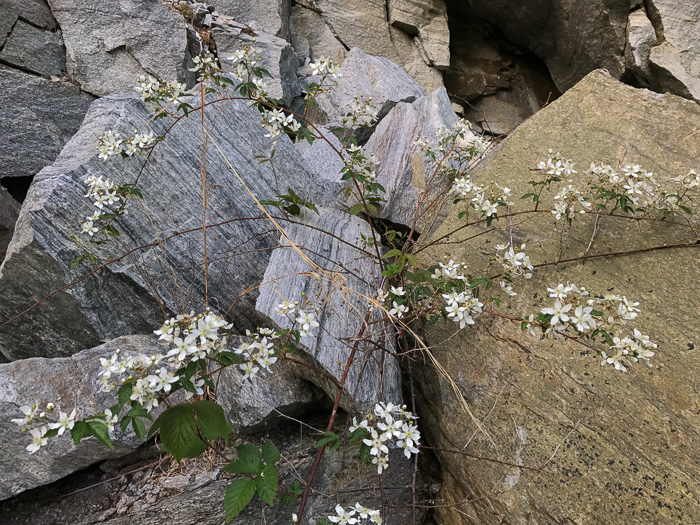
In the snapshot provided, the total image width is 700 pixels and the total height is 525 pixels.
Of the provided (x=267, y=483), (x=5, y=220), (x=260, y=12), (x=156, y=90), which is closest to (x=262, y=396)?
(x=267, y=483)

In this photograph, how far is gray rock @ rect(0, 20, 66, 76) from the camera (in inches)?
177

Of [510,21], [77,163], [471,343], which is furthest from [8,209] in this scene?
[510,21]

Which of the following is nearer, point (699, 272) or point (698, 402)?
point (698, 402)

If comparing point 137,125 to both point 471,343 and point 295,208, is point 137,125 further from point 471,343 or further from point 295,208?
point 471,343

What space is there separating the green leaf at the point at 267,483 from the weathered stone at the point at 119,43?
4509mm

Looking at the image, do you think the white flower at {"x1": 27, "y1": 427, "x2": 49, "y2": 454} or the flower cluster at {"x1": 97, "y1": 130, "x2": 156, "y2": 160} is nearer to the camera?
the white flower at {"x1": 27, "y1": 427, "x2": 49, "y2": 454}

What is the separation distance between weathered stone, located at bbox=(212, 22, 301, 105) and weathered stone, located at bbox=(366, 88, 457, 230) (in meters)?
1.69

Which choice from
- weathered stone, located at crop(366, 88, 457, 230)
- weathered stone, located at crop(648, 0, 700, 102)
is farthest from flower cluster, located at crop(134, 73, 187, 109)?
weathered stone, located at crop(648, 0, 700, 102)

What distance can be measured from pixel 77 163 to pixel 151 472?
1.77 m

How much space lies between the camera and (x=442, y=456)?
2.25 m

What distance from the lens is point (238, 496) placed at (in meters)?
1.56

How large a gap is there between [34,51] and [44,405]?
4.09 m

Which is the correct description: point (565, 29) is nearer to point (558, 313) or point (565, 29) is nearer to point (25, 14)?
point (558, 313)

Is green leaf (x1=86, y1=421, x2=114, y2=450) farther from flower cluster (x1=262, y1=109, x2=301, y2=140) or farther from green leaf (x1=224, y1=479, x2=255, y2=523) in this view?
flower cluster (x1=262, y1=109, x2=301, y2=140)
